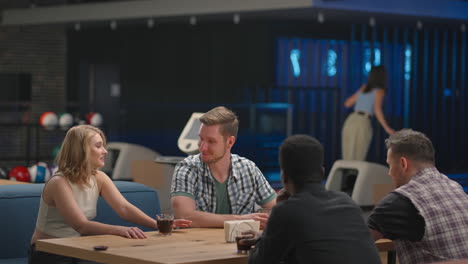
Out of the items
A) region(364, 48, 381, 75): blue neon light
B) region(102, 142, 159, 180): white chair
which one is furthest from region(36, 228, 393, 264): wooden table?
region(364, 48, 381, 75): blue neon light

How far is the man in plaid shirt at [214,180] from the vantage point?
4.17 m

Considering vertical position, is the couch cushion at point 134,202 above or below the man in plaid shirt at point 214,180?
below

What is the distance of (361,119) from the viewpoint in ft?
34.4

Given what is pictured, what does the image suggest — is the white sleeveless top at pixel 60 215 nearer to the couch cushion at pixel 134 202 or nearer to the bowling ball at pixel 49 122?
the couch cushion at pixel 134 202

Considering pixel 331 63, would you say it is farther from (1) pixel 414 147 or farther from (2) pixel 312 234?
(2) pixel 312 234

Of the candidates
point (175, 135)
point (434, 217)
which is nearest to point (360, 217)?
point (434, 217)

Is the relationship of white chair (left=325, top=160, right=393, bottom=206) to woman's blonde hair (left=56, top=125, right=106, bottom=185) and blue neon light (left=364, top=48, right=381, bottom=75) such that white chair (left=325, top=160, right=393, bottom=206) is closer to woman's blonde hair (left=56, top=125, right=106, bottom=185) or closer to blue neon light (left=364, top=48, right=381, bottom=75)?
blue neon light (left=364, top=48, right=381, bottom=75)

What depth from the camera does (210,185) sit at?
4.26 m

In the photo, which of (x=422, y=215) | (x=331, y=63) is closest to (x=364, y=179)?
(x=331, y=63)

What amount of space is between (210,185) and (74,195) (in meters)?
0.62

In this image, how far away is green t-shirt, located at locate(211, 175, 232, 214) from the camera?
4.27m

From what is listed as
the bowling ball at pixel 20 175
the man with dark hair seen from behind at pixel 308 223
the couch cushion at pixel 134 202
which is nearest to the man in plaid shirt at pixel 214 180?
the couch cushion at pixel 134 202

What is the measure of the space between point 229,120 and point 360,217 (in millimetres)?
1240

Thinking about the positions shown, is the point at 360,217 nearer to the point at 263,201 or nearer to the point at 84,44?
the point at 263,201
